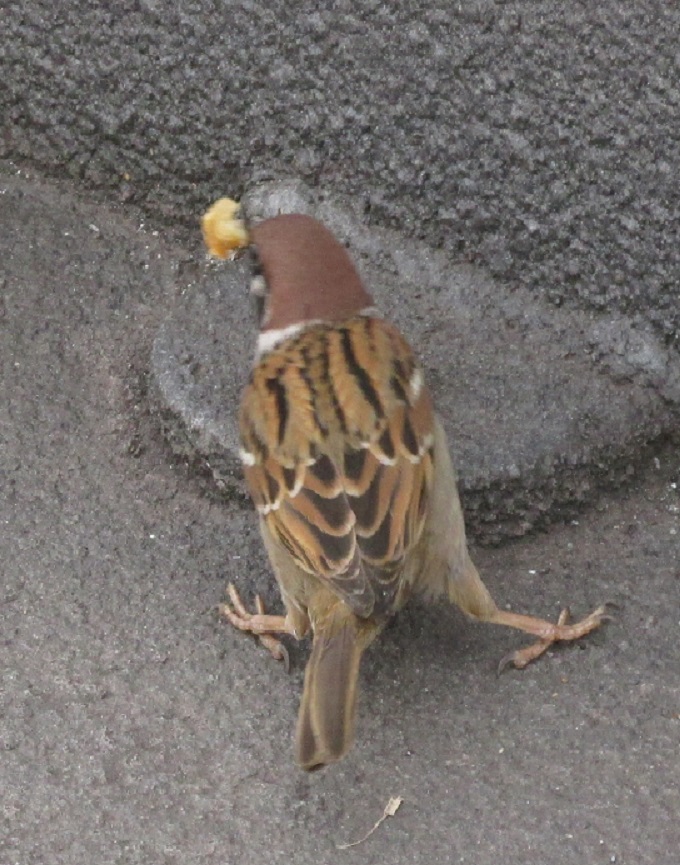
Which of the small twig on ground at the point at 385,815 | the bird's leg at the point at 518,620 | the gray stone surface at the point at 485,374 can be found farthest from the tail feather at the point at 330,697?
the gray stone surface at the point at 485,374

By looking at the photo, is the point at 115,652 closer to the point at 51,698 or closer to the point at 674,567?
the point at 51,698

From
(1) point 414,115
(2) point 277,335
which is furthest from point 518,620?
(1) point 414,115

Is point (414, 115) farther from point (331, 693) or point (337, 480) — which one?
point (331, 693)

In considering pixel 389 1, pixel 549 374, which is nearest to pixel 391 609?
pixel 549 374

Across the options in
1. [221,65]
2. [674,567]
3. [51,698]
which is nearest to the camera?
[51,698]

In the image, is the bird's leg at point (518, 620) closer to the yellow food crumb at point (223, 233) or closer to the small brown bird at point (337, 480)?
the small brown bird at point (337, 480)

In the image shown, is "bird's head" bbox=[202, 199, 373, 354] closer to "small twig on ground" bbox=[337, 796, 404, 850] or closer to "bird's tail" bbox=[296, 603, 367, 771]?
"bird's tail" bbox=[296, 603, 367, 771]
